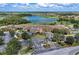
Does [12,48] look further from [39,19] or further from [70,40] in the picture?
[70,40]

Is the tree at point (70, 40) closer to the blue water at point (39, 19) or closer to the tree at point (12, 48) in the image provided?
the blue water at point (39, 19)

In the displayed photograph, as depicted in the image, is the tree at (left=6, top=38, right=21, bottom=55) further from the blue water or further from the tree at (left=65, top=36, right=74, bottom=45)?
the tree at (left=65, top=36, right=74, bottom=45)

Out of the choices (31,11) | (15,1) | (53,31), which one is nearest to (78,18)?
(53,31)

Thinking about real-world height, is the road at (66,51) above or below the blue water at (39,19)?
below

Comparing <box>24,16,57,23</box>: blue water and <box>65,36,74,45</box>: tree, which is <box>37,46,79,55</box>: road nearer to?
<box>65,36,74,45</box>: tree

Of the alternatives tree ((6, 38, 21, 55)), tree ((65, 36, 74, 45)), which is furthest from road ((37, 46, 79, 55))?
tree ((6, 38, 21, 55))

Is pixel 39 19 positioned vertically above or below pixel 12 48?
above

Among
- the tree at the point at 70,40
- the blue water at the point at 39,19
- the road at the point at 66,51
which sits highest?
the blue water at the point at 39,19

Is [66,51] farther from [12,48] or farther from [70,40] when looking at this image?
[12,48]

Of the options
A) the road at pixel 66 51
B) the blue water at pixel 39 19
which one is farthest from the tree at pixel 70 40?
the blue water at pixel 39 19

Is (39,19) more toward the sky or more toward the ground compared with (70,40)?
more toward the sky

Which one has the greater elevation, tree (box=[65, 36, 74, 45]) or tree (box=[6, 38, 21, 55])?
tree (box=[65, 36, 74, 45])

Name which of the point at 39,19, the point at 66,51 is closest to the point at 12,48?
the point at 39,19

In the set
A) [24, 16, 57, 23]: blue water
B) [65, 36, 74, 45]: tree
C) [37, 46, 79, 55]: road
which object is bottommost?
[37, 46, 79, 55]: road
